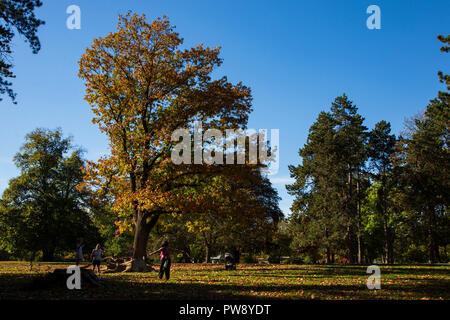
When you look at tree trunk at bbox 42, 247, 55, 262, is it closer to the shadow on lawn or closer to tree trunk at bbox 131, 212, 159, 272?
tree trunk at bbox 131, 212, 159, 272

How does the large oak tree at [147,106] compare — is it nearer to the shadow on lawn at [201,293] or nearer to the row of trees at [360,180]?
the shadow on lawn at [201,293]

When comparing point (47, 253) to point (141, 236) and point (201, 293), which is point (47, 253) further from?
point (201, 293)

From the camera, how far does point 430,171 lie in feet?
139

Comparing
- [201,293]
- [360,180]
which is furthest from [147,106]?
[360,180]

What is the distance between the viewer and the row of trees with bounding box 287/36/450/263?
139ft

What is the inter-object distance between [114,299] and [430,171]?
142ft

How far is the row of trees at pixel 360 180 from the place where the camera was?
139ft

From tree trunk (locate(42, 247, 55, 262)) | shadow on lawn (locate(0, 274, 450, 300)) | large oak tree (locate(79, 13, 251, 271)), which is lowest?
tree trunk (locate(42, 247, 55, 262))

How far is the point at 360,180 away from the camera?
149 feet

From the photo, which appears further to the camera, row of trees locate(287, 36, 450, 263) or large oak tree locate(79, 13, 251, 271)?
row of trees locate(287, 36, 450, 263)

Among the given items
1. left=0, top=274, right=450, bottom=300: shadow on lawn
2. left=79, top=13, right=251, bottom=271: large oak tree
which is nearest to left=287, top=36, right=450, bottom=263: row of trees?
left=79, top=13, right=251, bottom=271: large oak tree

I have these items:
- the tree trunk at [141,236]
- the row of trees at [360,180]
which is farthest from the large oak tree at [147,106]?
the row of trees at [360,180]
